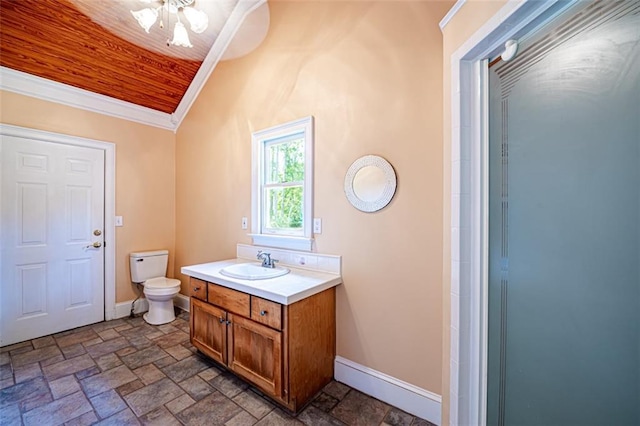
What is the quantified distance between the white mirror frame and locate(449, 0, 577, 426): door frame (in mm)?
525

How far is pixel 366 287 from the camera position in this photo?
73.2 inches

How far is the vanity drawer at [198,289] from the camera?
83.4 inches

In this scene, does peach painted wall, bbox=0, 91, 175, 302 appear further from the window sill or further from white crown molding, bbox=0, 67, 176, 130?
the window sill

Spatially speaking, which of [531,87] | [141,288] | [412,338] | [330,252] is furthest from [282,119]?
[141,288]

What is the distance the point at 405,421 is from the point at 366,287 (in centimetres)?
81

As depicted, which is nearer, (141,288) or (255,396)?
(255,396)

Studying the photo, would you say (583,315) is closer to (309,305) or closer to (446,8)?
(309,305)

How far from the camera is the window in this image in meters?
2.18

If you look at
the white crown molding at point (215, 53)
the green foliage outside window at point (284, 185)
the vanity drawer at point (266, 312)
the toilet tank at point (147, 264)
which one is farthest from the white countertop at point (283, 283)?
the white crown molding at point (215, 53)

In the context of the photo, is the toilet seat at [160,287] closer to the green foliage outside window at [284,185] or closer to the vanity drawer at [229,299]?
the vanity drawer at [229,299]

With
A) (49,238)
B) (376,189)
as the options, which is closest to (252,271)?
(376,189)

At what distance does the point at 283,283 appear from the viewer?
1.81m

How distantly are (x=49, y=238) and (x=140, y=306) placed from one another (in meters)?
1.23

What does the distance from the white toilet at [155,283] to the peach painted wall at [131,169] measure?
0.18 metres
